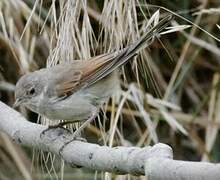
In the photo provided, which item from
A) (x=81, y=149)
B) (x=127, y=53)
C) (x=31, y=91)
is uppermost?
(x=127, y=53)

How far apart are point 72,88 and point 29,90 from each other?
219mm

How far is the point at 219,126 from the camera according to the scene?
453 cm

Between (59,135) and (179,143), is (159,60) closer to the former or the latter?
(179,143)

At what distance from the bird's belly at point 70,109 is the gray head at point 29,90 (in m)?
0.11

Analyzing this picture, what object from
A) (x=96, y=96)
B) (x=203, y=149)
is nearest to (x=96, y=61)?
(x=96, y=96)

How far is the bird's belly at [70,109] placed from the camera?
308cm

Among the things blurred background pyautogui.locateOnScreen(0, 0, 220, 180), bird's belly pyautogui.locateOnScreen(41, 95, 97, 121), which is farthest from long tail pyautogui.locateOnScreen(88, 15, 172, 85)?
blurred background pyautogui.locateOnScreen(0, 0, 220, 180)

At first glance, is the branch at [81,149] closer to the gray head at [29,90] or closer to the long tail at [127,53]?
the gray head at [29,90]

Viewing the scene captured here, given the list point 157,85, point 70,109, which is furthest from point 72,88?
point 157,85

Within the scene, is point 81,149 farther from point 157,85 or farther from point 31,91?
point 157,85

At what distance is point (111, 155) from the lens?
2.36 meters

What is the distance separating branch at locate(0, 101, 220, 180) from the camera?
79.8 inches

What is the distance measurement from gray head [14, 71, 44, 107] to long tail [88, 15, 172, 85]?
0.25m

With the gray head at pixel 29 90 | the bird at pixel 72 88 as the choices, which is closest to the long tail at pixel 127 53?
the bird at pixel 72 88
